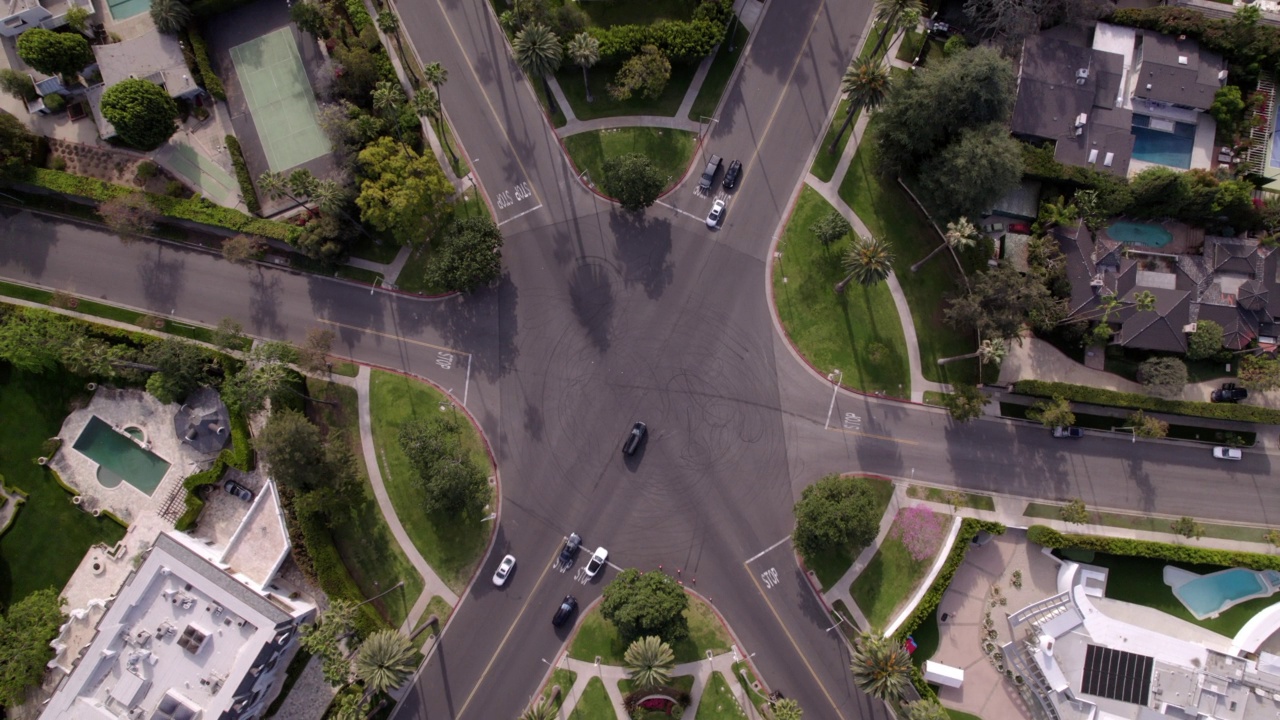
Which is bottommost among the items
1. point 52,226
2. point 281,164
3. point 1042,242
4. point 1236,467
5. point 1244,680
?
point 52,226

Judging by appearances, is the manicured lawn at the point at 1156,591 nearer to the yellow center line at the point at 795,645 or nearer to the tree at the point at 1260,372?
the tree at the point at 1260,372

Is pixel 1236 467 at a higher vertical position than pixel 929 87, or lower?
lower

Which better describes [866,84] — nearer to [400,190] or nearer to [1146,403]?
[1146,403]

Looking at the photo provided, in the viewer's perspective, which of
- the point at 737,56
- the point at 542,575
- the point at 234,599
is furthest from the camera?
the point at 737,56

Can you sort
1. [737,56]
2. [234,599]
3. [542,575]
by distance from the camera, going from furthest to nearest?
[737,56] < [542,575] < [234,599]

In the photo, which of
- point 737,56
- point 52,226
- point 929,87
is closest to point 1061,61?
point 929,87

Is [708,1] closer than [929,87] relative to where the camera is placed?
No

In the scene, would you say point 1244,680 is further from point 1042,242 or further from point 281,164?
point 281,164

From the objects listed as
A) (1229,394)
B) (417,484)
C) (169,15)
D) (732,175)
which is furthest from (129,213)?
(1229,394)
